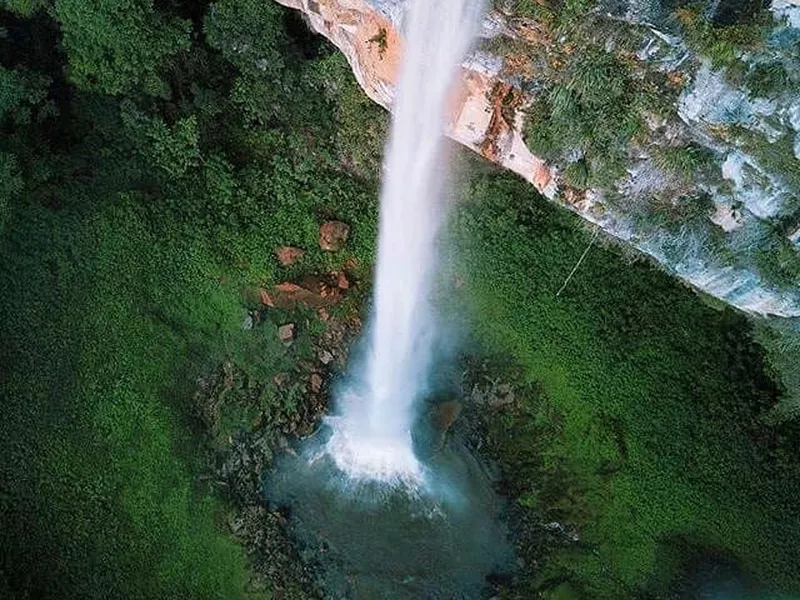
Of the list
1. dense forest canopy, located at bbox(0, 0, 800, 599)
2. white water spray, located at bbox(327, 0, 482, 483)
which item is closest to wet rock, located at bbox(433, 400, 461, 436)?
white water spray, located at bbox(327, 0, 482, 483)

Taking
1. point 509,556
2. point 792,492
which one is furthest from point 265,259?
point 792,492

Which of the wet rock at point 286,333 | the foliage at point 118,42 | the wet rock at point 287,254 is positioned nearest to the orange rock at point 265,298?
the wet rock at point 286,333

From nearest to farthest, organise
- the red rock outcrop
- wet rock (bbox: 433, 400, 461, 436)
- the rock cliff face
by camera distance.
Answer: the rock cliff face < the red rock outcrop < wet rock (bbox: 433, 400, 461, 436)

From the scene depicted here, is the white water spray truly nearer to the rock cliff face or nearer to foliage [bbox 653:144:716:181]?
the rock cliff face

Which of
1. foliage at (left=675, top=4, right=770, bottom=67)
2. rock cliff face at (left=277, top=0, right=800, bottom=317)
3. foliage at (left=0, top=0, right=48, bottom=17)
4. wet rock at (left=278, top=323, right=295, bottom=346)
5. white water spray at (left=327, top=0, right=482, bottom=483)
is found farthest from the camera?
wet rock at (left=278, top=323, right=295, bottom=346)

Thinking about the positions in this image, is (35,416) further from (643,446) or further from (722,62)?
(722,62)

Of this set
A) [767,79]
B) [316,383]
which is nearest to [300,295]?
[316,383]

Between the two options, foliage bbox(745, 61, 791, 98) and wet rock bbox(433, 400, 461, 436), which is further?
Result: wet rock bbox(433, 400, 461, 436)
